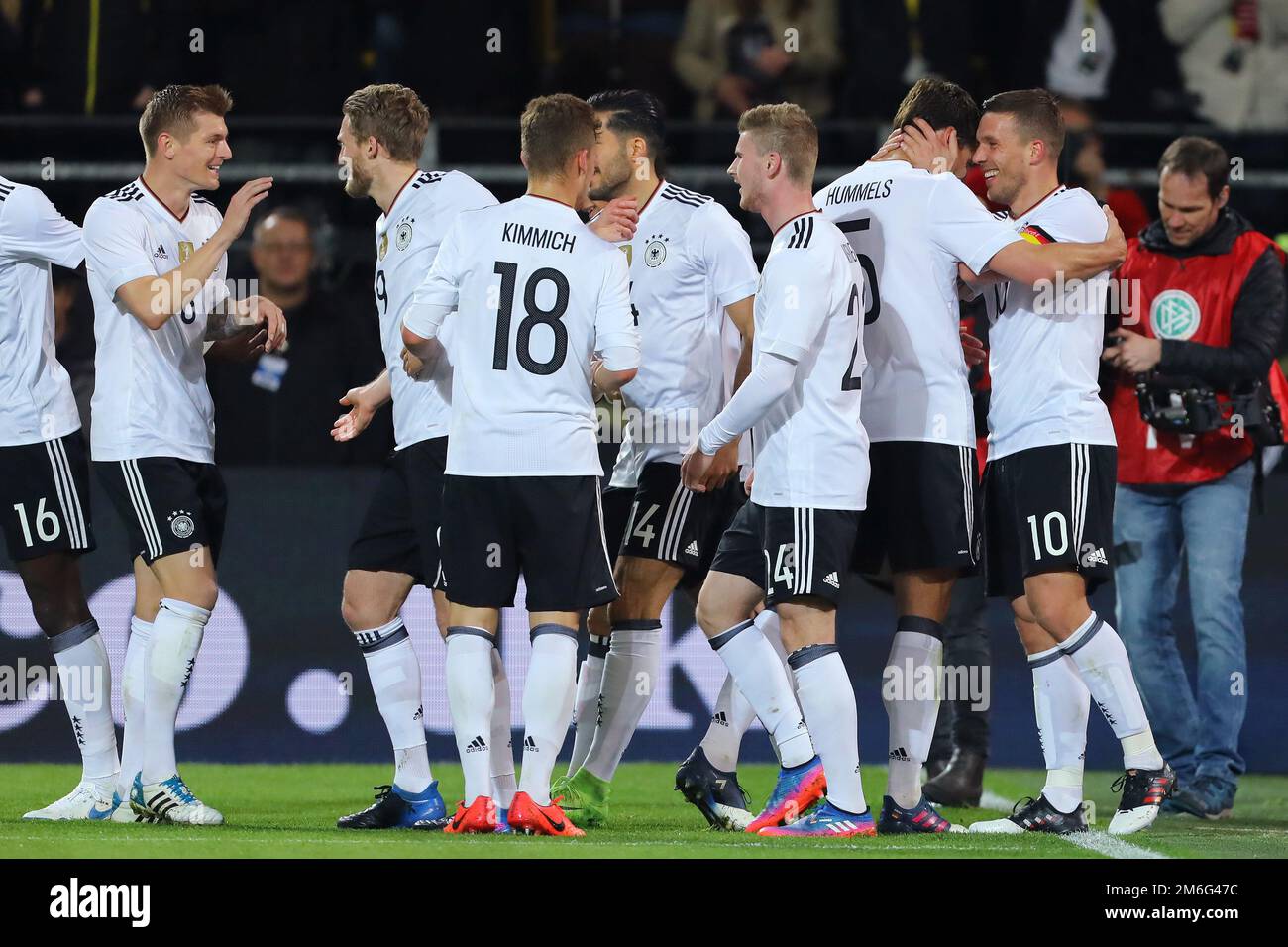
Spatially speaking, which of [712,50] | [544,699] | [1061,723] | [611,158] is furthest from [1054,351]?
[712,50]

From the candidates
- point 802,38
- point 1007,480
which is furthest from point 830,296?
point 802,38

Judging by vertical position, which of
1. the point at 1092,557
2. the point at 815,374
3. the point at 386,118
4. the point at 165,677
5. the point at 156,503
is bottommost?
the point at 165,677

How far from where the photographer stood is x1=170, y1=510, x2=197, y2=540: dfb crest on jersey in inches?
259

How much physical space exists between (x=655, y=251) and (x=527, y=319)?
45.8 inches

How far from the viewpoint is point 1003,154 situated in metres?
6.52

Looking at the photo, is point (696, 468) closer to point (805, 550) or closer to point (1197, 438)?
point (805, 550)

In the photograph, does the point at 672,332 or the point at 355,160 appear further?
the point at 672,332

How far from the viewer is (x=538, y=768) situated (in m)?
5.83

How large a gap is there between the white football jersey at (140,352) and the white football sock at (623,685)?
5.39 ft

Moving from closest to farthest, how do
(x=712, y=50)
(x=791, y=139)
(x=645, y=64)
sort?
1. (x=791, y=139)
2. (x=712, y=50)
3. (x=645, y=64)

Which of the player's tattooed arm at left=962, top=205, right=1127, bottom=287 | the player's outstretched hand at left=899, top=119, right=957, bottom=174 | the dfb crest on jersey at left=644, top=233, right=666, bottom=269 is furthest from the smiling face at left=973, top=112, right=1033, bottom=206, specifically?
the dfb crest on jersey at left=644, top=233, right=666, bottom=269

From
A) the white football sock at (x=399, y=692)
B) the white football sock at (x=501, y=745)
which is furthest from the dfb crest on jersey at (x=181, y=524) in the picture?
the white football sock at (x=501, y=745)

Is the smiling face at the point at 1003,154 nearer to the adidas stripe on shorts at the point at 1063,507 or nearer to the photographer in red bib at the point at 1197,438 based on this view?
the adidas stripe on shorts at the point at 1063,507
